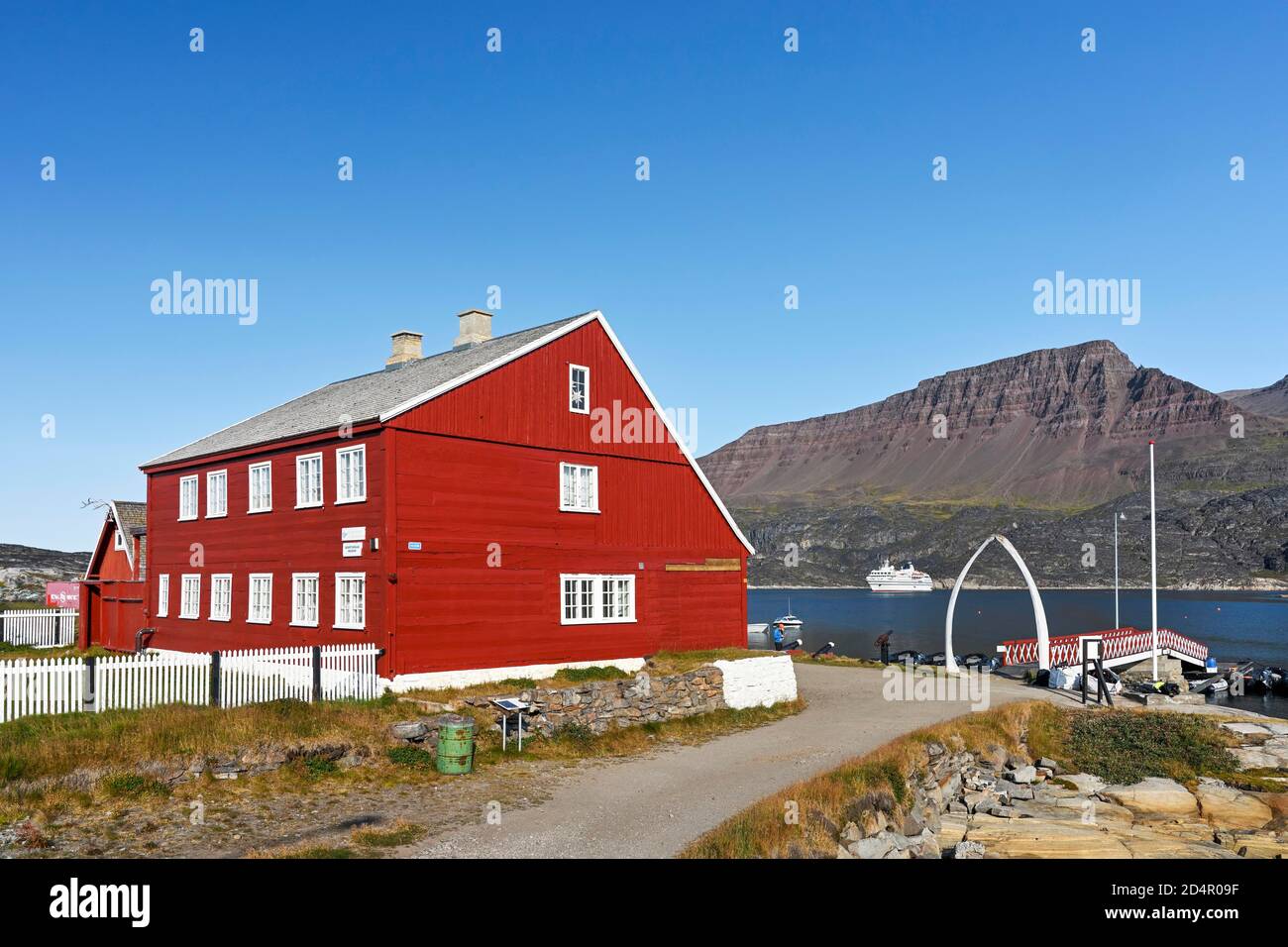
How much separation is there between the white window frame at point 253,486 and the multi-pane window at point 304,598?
108 inches

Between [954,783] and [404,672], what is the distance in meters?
13.9

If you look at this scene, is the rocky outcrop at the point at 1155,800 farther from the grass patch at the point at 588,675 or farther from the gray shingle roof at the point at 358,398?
the gray shingle roof at the point at 358,398

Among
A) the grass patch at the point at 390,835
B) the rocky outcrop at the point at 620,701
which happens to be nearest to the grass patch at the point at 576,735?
the rocky outcrop at the point at 620,701

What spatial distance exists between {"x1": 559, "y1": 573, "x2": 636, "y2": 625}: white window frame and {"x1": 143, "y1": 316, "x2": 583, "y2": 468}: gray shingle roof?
275 inches

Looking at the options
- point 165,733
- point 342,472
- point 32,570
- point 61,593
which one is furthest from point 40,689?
point 32,570

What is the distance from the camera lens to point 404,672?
25.5m

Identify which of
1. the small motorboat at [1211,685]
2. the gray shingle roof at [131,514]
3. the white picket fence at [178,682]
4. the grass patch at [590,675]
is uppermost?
the gray shingle roof at [131,514]

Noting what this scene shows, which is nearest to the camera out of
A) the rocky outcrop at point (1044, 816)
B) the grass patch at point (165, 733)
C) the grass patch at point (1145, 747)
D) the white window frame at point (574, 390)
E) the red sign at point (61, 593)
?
the grass patch at point (165, 733)

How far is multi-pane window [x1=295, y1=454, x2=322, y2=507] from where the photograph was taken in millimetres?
28656

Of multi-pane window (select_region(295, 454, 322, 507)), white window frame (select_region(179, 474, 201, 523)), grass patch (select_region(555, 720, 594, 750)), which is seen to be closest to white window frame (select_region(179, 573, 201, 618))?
white window frame (select_region(179, 474, 201, 523))

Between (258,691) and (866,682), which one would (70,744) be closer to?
(258,691)

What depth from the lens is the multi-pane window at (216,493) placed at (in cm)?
3272

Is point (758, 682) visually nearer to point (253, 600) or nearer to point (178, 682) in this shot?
point (253, 600)

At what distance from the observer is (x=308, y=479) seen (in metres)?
29.1
